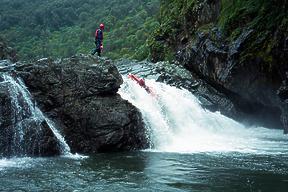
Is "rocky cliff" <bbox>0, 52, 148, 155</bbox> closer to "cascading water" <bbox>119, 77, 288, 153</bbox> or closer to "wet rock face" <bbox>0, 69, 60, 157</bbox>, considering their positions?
"wet rock face" <bbox>0, 69, 60, 157</bbox>

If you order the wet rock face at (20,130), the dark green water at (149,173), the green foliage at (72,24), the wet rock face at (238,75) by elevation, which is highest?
the green foliage at (72,24)

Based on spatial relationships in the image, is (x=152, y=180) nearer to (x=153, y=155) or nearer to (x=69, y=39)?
(x=153, y=155)

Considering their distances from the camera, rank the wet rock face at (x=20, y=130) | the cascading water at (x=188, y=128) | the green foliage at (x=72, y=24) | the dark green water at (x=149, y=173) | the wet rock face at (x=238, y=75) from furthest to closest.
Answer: the green foliage at (x=72, y=24) < the wet rock face at (x=238, y=75) < the cascading water at (x=188, y=128) < the wet rock face at (x=20, y=130) < the dark green water at (x=149, y=173)

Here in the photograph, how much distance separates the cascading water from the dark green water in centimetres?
262

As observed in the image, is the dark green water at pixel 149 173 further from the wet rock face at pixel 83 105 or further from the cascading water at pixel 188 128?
the cascading water at pixel 188 128

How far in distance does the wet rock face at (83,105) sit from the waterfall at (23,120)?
23.4 inches

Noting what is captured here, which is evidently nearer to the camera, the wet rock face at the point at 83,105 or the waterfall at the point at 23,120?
the waterfall at the point at 23,120

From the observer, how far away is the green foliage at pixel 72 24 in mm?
85000

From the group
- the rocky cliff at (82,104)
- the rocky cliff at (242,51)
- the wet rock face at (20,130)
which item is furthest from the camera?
the rocky cliff at (242,51)

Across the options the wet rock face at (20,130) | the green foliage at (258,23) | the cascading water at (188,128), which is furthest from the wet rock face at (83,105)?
the green foliage at (258,23)

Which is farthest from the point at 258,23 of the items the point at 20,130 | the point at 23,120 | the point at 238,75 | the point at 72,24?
the point at 72,24

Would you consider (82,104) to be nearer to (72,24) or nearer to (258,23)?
(258,23)

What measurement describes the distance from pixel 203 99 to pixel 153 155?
1143cm

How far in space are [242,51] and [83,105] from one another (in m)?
8.87
